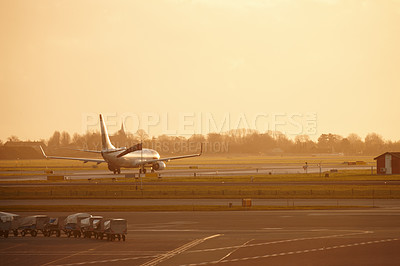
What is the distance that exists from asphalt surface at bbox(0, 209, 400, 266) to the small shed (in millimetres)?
63884

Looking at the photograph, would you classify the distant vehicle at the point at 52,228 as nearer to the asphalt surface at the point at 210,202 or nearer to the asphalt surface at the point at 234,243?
the asphalt surface at the point at 234,243

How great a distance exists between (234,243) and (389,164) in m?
84.1

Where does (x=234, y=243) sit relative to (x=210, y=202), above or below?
below

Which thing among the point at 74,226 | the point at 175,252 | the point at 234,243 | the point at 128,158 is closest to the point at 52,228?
the point at 74,226

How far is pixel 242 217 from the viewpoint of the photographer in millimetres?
54375

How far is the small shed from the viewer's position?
116m

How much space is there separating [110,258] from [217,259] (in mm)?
6225

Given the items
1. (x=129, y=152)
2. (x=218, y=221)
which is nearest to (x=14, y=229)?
(x=218, y=221)

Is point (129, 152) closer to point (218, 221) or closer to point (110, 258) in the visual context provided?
point (218, 221)

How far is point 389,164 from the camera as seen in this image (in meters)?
116

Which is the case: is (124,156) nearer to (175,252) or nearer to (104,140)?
(104,140)

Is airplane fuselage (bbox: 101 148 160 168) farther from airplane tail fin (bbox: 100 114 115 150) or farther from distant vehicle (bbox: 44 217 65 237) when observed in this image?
distant vehicle (bbox: 44 217 65 237)

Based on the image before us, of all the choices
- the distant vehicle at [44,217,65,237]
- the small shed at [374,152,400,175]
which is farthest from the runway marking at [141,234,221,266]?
the small shed at [374,152,400,175]

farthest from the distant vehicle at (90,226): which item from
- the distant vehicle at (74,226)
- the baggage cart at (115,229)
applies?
→ the baggage cart at (115,229)
